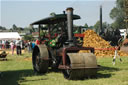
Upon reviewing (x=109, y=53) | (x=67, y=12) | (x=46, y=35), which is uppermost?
(x=67, y=12)

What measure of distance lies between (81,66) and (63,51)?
735 mm

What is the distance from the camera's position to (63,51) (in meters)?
6.87

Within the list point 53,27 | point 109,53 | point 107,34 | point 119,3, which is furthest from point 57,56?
point 119,3

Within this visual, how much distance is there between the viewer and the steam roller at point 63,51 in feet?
22.1

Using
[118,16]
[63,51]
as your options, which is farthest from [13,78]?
[118,16]

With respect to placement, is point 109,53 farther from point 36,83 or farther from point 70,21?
point 36,83

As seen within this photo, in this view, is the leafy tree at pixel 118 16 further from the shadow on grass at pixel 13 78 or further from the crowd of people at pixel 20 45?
the shadow on grass at pixel 13 78

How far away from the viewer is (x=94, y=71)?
271 inches

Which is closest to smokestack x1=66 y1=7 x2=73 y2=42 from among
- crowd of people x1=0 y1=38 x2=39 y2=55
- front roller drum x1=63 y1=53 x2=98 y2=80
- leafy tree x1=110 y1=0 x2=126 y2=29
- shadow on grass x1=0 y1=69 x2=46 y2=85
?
front roller drum x1=63 y1=53 x2=98 y2=80

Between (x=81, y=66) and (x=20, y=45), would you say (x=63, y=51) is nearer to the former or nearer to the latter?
(x=81, y=66)

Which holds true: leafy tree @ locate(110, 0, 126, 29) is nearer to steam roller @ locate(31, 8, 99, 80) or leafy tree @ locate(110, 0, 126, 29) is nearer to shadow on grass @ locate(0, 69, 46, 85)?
steam roller @ locate(31, 8, 99, 80)

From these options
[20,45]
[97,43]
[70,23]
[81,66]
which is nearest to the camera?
[81,66]

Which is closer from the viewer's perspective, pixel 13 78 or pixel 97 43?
pixel 13 78

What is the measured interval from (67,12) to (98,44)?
33.7ft
